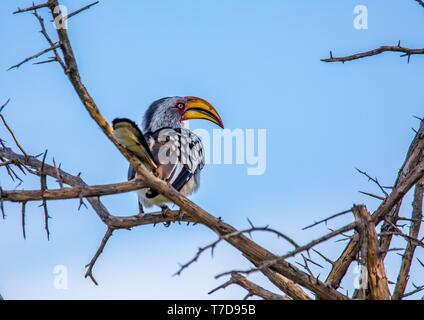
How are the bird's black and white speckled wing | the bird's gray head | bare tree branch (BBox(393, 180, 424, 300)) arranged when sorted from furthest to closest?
the bird's gray head < the bird's black and white speckled wing < bare tree branch (BBox(393, 180, 424, 300))

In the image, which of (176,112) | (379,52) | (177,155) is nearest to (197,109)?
(176,112)

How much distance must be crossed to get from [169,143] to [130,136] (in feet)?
6.10

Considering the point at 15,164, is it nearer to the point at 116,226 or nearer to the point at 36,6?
the point at 116,226

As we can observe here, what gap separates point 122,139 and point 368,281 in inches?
61.9

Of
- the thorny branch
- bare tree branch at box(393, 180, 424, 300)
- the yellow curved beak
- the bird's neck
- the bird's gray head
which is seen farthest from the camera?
the yellow curved beak

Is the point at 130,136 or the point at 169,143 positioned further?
the point at 169,143

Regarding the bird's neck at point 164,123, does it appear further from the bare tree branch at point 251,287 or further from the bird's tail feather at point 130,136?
the bare tree branch at point 251,287

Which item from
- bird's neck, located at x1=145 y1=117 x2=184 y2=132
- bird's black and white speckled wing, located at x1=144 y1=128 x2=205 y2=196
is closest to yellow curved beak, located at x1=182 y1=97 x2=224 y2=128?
bird's neck, located at x1=145 y1=117 x2=184 y2=132

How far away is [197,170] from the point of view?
6.31 m

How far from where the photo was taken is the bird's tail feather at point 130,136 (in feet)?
13.2

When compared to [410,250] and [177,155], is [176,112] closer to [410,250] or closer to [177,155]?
[177,155]

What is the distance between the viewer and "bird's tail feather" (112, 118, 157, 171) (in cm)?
402

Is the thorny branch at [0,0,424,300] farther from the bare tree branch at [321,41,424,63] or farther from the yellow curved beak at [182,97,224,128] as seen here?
the yellow curved beak at [182,97,224,128]

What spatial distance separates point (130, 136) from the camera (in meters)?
4.13
